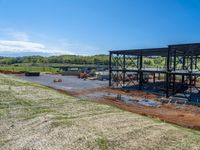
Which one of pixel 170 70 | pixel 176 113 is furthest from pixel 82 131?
pixel 170 70

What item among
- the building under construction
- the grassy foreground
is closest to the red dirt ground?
the grassy foreground

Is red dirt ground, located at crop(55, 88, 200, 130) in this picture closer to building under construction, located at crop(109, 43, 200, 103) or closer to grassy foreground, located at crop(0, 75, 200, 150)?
grassy foreground, located at crop(0, 75, 200, 150)

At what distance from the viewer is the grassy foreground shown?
1000cm

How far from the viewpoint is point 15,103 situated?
56.4 feet

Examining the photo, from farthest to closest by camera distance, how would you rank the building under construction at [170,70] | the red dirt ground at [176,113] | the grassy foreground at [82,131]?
the building under construction at [170,70] < the red dirt ground at [176,113] < the grassy foreground at [82,131]

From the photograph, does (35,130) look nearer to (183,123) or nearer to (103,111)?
(103,111)

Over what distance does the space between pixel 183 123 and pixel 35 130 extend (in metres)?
9.41

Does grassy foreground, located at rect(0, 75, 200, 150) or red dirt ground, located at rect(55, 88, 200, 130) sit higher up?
grassy foreground, located at rect(0, 75, 200, 150)

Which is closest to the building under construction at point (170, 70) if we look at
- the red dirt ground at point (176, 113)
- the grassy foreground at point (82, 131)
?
the red dirt ground at point (176, 113)

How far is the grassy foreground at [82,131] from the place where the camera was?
10.0 metres

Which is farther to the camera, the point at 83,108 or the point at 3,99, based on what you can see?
the point at 3,99

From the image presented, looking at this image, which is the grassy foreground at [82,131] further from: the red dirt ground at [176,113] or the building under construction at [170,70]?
the building under construction at [170,70]

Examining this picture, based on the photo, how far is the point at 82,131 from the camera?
11250 millimetres

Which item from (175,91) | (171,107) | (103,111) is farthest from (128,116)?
(175,91)
